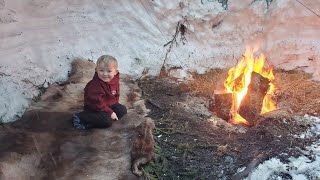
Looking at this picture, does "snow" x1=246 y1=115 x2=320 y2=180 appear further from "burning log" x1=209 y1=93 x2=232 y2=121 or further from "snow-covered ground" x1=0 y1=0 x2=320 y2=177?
"snow-covered ground" x1=0 y1=0 x2=320 y2=177

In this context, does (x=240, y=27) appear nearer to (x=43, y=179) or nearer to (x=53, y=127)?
(x=53, y=127)

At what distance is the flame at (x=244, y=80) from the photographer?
5.38 meters

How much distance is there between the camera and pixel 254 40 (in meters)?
6.63

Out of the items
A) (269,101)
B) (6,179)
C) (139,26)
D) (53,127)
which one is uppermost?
(139,26)

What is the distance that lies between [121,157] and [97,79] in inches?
38.3

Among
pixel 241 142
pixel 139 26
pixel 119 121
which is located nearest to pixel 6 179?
pixel 119 121

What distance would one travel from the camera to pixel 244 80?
18.5 ft

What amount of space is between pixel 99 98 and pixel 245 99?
194 centimetres

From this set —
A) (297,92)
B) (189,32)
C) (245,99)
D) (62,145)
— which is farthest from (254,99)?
(62,145)

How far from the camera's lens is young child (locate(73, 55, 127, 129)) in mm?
4570

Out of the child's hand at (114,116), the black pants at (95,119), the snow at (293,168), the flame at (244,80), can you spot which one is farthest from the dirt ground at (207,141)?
the black pants at (95,119)

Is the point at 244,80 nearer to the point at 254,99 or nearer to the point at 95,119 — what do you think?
the point at 254,99

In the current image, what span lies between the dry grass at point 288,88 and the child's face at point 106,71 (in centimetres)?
164

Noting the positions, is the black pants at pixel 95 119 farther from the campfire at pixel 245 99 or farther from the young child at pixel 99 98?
the campfire at pixel 245 99
